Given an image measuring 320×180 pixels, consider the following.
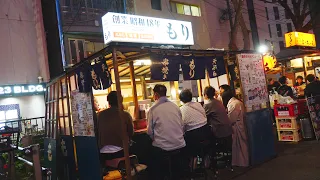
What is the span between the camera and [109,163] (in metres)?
6.36

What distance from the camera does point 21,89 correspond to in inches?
590

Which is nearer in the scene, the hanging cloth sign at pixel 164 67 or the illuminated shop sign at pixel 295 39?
the hanging cloth sign at pixel 164 67

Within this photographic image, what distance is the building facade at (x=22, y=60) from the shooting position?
14875 mm

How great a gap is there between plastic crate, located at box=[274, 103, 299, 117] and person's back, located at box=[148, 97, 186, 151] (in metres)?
6.21

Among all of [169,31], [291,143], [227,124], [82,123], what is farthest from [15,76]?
[291,143]

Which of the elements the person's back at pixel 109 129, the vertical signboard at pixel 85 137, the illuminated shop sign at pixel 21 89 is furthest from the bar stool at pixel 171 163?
the illuminated shop sign at pixel 21 89

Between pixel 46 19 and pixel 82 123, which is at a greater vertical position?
pixel 46 19

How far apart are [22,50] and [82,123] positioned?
36.4 ft

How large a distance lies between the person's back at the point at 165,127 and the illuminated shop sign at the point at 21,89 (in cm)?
1118

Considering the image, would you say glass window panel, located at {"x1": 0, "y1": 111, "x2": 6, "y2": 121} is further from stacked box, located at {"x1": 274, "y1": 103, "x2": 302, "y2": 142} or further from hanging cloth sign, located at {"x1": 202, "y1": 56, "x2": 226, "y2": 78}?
stacked box, located at {"x1": 274, "y1": 103, "x2": 302, "y2": 142}

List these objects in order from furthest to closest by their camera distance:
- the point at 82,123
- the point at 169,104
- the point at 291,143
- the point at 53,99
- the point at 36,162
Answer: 1. the point at 291,143
2. the point at 53,99
3. the point at 82,123
4. the point at 169,104
5. the point at 36,162

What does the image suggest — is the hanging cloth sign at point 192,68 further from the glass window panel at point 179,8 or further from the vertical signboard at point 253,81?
the glass window panel at point 179,8

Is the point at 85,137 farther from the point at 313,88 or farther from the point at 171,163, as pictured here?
the point at 313,88

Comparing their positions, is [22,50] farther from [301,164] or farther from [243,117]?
[301,164]
